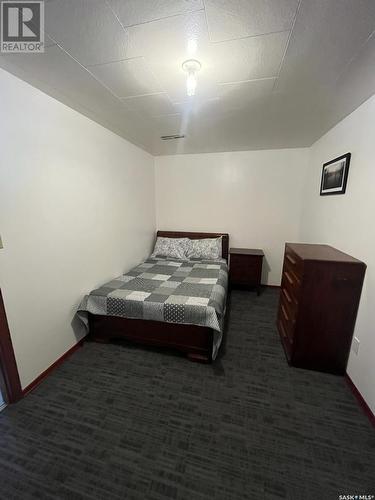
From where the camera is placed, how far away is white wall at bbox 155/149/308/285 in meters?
3.22

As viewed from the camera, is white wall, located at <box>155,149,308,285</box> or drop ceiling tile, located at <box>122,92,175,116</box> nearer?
drop ceiling tile, located at <box>122,92,175,116</box>

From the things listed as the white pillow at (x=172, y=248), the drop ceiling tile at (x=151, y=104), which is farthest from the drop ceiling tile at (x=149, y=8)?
the white pillow at (x=172, y=248)

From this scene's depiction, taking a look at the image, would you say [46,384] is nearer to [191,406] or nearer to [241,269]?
[191,406]

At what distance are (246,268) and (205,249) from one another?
2.33 ft

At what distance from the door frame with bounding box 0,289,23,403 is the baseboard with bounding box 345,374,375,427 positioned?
8.14ft

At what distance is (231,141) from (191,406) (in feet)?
9.96

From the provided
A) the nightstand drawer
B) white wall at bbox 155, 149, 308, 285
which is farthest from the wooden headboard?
the nightstand drawer

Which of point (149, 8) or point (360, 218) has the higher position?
point (149, 8)

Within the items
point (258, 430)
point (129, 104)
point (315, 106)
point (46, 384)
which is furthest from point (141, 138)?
point (258, 430)

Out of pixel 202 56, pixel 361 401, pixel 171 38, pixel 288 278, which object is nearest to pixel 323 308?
pixel 288 278

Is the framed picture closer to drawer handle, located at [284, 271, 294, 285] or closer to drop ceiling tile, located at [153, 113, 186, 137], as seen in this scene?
drawer handle, located at [284, 271, 294, 285]

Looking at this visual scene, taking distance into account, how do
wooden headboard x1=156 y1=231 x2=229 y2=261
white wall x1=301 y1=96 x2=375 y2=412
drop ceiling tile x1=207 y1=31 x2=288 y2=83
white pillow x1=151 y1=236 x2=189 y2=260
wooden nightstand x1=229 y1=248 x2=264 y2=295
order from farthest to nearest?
wooden headboard x1=156 y1=231 x2=229 y2=261 → white pillow x1=151 y1=236 x2=189 y2=260 → wooden nightstand x1=229 y1=248 x2=264 y2=295 → white wall x1=301 y1=96 x2=375 y2=412 → drop ceiling tile x1=207 y1=31 x2=288 y2=83

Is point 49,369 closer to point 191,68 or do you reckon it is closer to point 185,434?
point 185,434

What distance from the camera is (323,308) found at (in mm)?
1675
